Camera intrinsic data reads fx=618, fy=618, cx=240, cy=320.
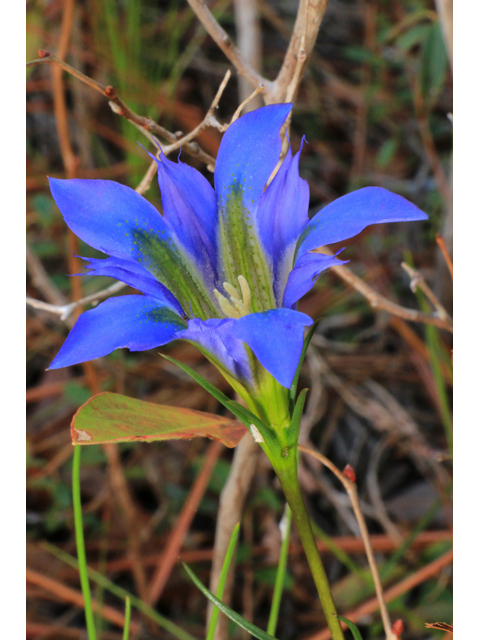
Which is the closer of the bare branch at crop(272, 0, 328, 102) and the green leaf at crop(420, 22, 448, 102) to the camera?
the bare branch at crop(272, 0, 328, 102)

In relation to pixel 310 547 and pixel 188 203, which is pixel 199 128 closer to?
pixel 188 203

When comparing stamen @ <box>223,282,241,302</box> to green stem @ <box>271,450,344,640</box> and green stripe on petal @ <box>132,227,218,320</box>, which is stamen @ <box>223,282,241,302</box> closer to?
green stripe on petal @ <box>132,227,218,320</box>

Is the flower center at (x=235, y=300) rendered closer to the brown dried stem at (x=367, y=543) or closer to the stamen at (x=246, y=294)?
the stamen at (x=246, y=294)

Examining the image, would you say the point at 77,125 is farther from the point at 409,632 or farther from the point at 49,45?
the point at 409,632

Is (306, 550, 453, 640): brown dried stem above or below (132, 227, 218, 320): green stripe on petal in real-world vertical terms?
below

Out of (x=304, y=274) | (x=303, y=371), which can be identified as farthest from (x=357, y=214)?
(x=303, y=371)

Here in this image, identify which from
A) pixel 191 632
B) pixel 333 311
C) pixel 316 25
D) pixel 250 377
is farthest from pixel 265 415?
pixel 333 311

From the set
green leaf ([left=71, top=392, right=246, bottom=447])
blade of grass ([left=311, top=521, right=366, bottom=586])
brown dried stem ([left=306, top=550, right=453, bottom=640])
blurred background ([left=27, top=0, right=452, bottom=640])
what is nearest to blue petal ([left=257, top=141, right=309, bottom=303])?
green leaf ([left=71, top=392, right=246, bottom=447])
